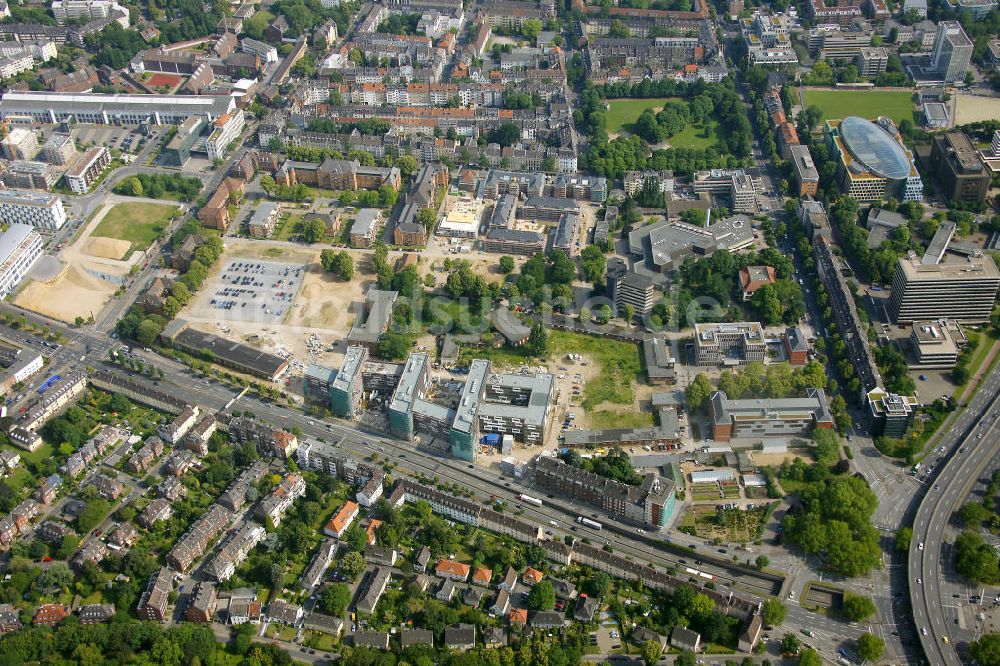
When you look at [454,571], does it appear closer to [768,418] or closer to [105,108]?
[768,418]

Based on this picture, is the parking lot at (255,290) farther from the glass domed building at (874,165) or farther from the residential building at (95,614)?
the glass domed building at (874,165)

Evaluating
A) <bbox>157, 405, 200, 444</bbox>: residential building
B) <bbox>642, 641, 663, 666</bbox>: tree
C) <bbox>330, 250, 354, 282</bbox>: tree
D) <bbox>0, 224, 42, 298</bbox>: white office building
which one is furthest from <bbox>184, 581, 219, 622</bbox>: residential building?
<bbox>0, 224, 42, 298</bbox>: white office building

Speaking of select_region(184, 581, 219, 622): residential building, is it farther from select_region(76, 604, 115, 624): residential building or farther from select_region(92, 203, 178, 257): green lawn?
select_region(92, 203, 178, 257): green lawn

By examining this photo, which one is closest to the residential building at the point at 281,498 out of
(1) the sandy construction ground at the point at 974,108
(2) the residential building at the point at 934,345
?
(2) the residential building at the point at 934,345

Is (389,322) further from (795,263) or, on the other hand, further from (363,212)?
(795,263)

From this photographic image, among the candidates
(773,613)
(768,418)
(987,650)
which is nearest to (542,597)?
(773,613)
